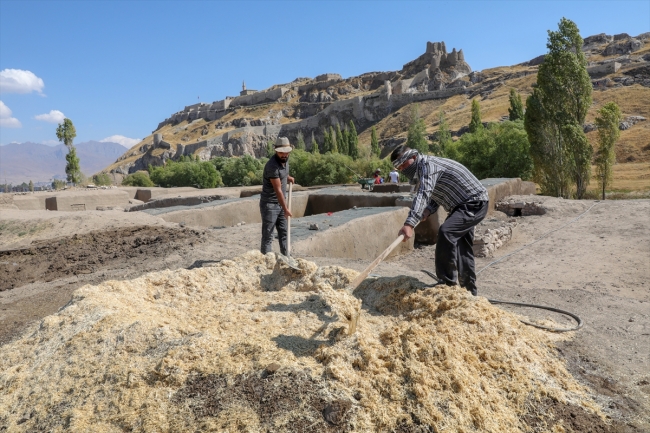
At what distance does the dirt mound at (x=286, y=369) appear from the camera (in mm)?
2730

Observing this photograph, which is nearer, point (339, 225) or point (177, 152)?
point (339, 225)

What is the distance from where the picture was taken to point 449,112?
70.4 meters

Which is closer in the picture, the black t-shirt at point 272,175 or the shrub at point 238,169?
the black t-shirt at point 272,175

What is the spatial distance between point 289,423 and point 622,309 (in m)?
4.11

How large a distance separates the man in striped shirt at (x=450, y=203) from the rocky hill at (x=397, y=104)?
4222cm

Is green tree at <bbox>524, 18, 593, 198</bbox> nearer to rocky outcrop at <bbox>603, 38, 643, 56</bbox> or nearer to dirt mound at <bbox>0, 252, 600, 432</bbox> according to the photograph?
dirt mound at <bbox>0, 252, 600, 432</bbox>

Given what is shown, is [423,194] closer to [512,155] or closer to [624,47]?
[512,155]

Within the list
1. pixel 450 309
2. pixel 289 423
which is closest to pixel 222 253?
pixel 450 309

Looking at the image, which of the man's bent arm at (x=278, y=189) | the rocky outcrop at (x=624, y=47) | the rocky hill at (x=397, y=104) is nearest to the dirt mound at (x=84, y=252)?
the man's bent arm at (x=278, y=189)

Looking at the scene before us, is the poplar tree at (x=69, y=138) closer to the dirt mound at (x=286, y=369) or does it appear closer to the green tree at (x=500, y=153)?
the green tree at (x=500, y=153)

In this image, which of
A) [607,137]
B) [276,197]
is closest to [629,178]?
[607,137]

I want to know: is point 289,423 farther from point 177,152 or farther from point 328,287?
point 177,152

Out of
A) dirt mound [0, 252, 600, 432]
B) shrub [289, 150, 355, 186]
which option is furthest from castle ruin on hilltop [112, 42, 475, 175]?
dirt mound [0, 252, 600, 432]

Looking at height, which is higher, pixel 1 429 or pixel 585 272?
pixel 1 429
